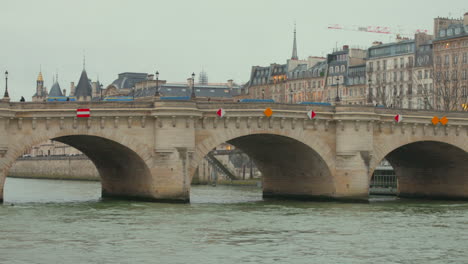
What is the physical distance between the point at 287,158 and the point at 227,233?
2523 centimetres

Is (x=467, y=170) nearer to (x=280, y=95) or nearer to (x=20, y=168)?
(x=280, y=95)

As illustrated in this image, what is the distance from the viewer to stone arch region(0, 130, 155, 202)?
59156mm

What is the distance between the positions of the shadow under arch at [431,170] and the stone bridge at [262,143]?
7 centimetres

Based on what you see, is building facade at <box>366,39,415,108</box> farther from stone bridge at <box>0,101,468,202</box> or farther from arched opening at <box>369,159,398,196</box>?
stone bridge at <box>0,101,468,202</box>

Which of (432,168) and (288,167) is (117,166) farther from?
(432,168)

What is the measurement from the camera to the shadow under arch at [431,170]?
75.9 meters

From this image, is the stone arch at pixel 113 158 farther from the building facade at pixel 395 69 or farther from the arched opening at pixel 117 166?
the building facade at pixel 395 69

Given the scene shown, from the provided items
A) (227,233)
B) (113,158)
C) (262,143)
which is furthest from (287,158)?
(227,233)

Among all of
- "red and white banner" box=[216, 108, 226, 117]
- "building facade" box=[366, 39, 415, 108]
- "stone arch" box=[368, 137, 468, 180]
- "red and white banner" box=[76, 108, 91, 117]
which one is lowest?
"stone arch" box=[368, 137, 468, 180]

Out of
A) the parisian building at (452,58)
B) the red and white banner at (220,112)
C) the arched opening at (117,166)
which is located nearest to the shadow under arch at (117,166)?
the arched opening at (117,166)

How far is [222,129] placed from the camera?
6450cm

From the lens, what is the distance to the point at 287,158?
237 feet

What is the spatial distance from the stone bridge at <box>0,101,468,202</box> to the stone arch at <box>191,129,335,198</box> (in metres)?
0.07

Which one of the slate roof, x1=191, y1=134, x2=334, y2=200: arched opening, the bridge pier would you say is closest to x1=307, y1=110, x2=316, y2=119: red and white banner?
x1=191, y1=134, x2=334, y2=200: arched opening
